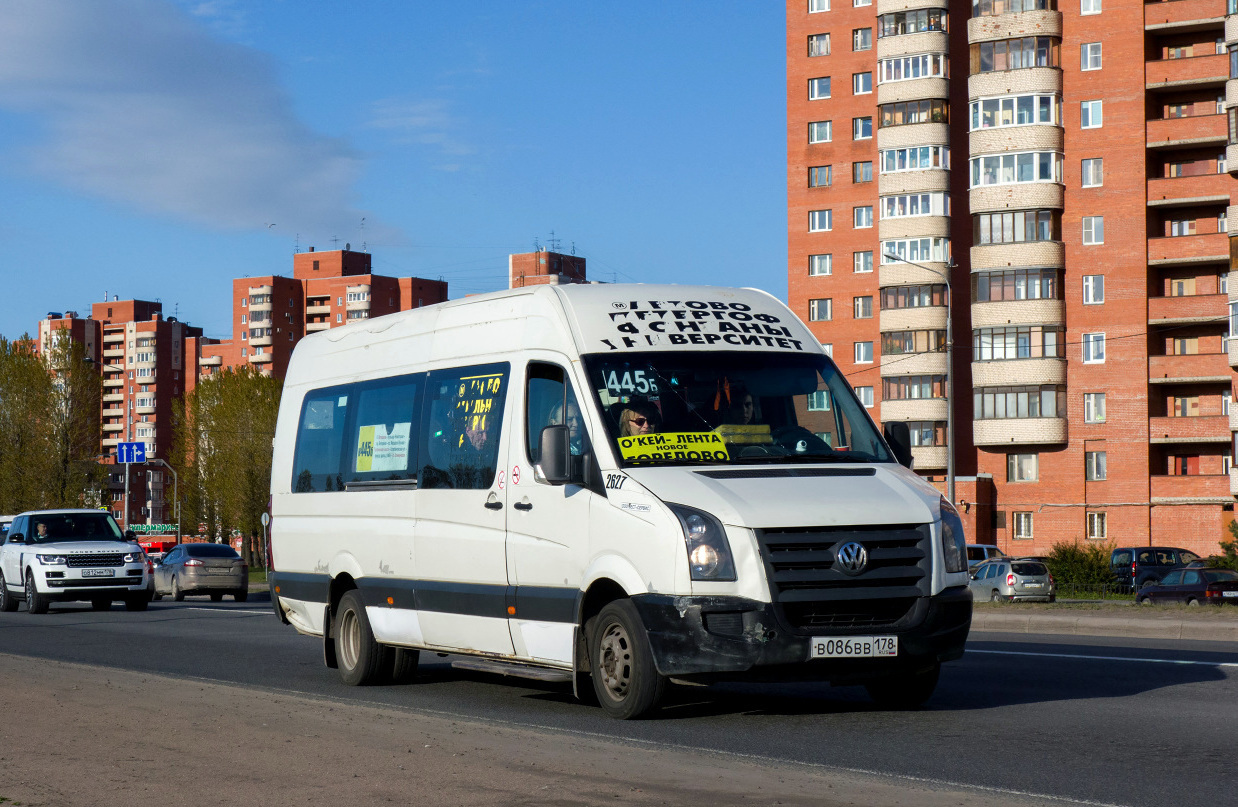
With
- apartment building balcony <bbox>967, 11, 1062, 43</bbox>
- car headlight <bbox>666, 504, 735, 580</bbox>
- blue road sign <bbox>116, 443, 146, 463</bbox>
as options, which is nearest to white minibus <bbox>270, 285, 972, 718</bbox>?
car headlight <bbox>666, 504, 735, 580</bbox>

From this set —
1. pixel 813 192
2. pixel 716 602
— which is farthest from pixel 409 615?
pixel 813 192

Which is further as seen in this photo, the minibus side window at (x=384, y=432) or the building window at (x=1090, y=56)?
the building window at (x=1090, y=56)

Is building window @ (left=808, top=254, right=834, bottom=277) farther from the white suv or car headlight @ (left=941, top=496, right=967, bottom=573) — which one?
car headlight @ (left=941, top=496, right=967, bottom=573)

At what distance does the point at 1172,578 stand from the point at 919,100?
128ft

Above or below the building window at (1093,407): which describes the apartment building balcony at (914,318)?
above

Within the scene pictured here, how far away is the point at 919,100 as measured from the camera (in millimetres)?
75938

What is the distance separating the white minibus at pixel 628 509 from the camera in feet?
30.3

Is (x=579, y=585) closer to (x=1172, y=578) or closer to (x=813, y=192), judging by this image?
(x=1172, y=578)

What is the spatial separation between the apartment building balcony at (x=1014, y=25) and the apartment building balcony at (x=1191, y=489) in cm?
2111

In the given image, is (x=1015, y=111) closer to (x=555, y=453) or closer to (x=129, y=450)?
(x=129, y=450)

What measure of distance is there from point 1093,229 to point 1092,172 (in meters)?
2.63

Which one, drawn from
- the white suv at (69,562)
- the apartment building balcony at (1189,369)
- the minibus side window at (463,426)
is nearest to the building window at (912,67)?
the apartment building balcony at (1189,369)

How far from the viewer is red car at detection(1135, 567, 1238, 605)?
4097cm

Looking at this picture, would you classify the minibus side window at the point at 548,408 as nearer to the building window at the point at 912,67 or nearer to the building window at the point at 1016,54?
the building window at the point at 1016,54
